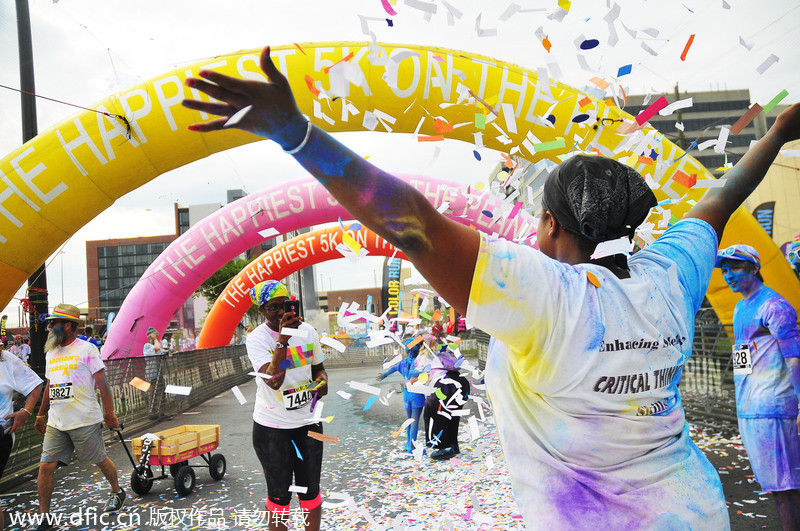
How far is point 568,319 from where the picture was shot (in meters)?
1.11

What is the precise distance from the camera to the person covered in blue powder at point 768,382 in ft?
10.9

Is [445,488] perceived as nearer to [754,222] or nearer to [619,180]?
[754,222]

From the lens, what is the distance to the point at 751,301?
368cm

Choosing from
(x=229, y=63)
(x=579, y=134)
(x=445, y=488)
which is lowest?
(x=445, y=488)

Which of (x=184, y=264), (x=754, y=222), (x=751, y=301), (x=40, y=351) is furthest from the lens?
(x=184, y=264)

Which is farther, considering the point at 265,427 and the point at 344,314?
the point at 344,314

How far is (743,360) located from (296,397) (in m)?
3.13

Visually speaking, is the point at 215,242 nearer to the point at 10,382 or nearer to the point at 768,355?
the point at 10,382

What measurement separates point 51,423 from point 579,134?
5705 mm

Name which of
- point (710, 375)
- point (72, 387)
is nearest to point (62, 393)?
point (72, 387)

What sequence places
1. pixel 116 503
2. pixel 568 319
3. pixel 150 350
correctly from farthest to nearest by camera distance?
pixel 150 350
pixel 116 503
pixel 568 319

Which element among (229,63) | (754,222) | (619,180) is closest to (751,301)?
(754,222)

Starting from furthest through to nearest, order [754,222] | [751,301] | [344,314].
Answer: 1. [754,222]
2. [344,314]
3. [751,301]

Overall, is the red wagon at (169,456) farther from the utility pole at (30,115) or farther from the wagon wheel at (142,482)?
the utility pole at (30,115)
